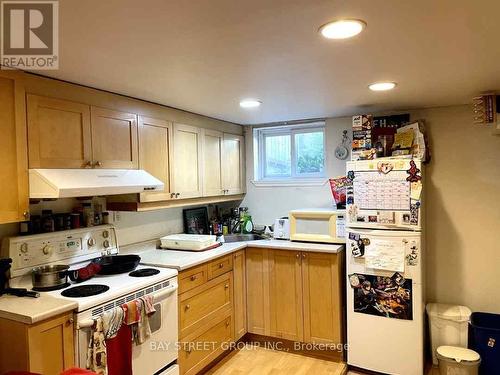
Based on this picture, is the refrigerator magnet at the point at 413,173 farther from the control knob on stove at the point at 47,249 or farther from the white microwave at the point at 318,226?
the control knob on stove at the point at 47,249

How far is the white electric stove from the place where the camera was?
1.91 m

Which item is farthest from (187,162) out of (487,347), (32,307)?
(487,347)

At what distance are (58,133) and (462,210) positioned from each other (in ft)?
10.8

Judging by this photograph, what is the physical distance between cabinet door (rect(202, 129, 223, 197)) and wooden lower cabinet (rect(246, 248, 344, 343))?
73cm

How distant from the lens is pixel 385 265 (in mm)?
2781

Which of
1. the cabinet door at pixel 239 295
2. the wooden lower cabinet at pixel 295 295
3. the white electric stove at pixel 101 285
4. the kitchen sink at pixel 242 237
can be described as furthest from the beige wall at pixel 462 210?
the white electric stove at pixel 101 285

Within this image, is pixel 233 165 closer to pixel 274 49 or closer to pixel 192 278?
pixel 192 278

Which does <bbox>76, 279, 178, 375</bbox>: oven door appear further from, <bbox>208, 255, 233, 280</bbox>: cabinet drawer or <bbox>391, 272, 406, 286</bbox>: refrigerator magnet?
<bbox>391, 272, 406, 286</bbox>: refrigerator magnet

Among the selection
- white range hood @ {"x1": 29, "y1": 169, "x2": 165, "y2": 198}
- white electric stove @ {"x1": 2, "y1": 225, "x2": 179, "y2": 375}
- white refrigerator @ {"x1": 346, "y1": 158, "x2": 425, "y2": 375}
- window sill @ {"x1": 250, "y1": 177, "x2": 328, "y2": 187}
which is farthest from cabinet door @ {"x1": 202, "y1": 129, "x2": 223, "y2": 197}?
white refrigerator @ {"x1": 346, "y1": 158, "x2": 425, "y2": 375}

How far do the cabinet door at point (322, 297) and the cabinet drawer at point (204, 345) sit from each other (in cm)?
74

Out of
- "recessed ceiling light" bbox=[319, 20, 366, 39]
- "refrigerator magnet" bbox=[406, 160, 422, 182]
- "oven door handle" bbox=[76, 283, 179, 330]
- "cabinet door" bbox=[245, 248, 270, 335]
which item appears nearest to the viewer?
"recessed ceiling light" bbox=[319, 20, 366, 39]

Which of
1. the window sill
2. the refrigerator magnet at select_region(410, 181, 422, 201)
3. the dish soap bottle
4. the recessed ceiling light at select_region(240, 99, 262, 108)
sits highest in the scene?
the recessed ceiling light at select_region(240, 99, 262, 108)

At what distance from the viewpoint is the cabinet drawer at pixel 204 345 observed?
264 cm

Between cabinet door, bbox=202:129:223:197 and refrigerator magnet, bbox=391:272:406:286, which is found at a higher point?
cabinet door, bbox=202:129:223:197
